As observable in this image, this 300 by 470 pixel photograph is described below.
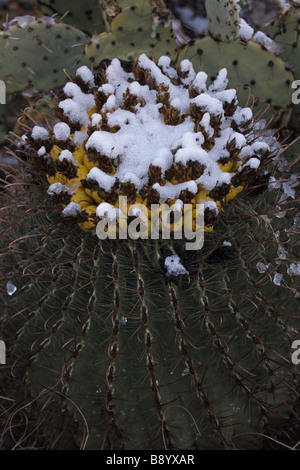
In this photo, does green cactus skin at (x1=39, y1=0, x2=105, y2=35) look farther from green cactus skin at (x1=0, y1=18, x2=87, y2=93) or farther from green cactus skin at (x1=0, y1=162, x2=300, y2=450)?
green cactus skin at (x1=0, y1=162, x2=300, y2=450)

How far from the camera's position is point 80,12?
3.43 metres

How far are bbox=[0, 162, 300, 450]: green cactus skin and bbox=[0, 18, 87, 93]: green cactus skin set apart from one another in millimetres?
1263

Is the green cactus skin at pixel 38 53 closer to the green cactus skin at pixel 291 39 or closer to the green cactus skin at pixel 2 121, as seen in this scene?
the green cactus skin at pixel 2 121

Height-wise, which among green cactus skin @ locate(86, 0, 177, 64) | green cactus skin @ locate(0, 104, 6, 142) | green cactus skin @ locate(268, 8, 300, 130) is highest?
green cactus skin @ locate(268, 8, 300, 130)

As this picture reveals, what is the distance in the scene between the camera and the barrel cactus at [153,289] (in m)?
1.84

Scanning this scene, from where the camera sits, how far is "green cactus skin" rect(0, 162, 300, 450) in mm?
1841

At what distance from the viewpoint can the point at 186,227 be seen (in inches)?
72.6

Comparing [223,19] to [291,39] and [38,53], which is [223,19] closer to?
[291,39]

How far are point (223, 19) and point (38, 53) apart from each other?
1097 millimetres

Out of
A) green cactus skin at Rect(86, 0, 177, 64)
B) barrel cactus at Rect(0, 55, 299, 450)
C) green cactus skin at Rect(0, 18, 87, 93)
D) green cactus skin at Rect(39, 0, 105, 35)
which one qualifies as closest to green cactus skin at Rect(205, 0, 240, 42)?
green cactus skin at Rect(86, 0, 177, 64)

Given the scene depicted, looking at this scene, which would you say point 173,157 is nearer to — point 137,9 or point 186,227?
point 186,227

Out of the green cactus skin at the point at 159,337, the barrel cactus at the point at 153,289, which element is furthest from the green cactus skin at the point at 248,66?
the green cactus skin at the point at 159,337

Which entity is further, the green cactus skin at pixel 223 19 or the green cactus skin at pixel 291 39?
the green cactus skin at pixel 291 39

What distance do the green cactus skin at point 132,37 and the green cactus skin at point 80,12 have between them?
931 millimetres
